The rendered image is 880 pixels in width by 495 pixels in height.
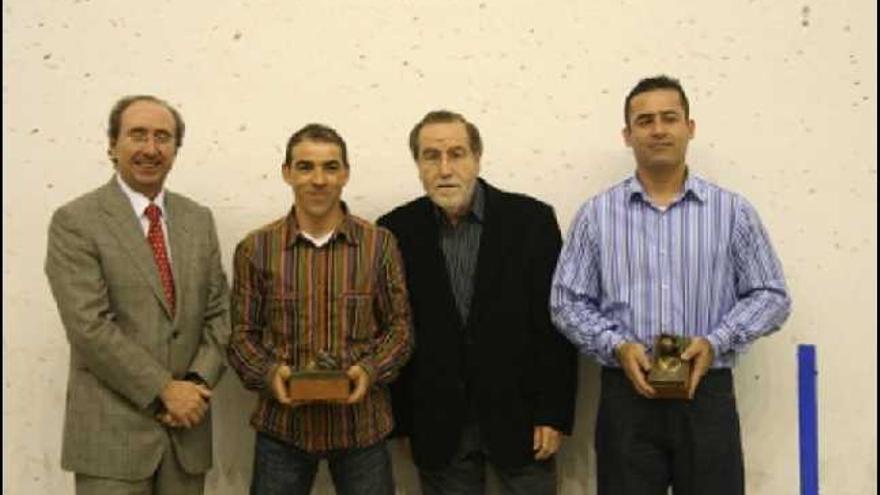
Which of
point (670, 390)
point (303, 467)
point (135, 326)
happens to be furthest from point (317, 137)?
point (670, 390)

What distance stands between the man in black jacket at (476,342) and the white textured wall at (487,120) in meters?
0.41

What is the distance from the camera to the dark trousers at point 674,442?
6.34 feet

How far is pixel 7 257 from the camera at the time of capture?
8.24 ft

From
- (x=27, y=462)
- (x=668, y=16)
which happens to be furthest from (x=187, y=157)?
(x=668, y=16)

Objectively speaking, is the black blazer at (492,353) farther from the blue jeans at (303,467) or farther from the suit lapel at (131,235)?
the suit lapel at (131,235)

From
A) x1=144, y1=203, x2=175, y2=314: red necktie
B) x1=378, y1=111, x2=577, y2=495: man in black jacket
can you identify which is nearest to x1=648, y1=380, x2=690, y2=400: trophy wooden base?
x1=378, y1=111, x2=577, y2=495: man in black jacket

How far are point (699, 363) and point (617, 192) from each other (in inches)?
18.4

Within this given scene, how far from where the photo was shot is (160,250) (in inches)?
77.9

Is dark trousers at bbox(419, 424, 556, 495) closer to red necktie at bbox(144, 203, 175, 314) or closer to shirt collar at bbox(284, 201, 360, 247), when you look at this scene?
shirt collar at bbox(284, 201, 360, 247)

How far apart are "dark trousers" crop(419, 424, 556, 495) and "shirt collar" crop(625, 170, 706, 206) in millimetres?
690

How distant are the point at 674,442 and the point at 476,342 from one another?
51 cm

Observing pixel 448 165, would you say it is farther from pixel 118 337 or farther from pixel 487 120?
pixel 118 337

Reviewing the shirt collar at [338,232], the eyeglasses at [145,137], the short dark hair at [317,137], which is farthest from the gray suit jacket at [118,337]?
the short dark hair at [317,137]

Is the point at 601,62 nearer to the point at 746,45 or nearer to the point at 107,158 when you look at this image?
the point at 746,45
